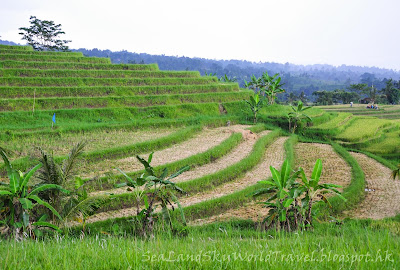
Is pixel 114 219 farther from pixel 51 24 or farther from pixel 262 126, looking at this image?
pixel 51 24

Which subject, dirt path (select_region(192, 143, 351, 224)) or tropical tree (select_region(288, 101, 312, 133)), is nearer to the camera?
dirt path (select_region(192, 143, 351, 224))

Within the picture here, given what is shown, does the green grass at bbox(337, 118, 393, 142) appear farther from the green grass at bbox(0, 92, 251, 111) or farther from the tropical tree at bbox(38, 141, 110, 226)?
the tropical tree at bbox(38, 141, 110, 226)

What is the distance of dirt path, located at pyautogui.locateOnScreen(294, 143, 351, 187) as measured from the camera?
32.4ft

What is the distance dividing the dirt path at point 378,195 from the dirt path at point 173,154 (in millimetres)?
5085

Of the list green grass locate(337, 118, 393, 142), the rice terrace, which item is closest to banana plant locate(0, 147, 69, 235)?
the rice terrace

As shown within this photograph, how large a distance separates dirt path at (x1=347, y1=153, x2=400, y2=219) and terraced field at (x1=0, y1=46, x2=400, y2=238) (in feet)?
0.14

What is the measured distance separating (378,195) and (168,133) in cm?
796

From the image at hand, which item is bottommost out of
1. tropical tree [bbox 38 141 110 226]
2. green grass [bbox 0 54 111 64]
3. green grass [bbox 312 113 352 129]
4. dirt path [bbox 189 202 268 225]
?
dirt path [bbox 189 202 268 225]

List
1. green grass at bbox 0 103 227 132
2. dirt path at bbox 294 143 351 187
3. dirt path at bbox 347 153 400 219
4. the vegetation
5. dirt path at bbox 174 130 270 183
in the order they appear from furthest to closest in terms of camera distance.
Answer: green grass at bbox 0 103 227 132 → dirt path at bbox 294 143 351 187 → dirt path at bbox 174 130 270 183 → dirt path at bbox 347 153 400 219 → the vegetation

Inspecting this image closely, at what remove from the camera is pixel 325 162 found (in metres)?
11.8

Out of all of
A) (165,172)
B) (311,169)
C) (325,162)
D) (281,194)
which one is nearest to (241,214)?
(281,194)

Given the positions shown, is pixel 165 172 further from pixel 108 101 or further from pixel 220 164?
pixel 108 101

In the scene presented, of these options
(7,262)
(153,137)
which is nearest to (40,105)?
(153,137)

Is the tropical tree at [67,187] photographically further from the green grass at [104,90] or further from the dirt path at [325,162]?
the green grass at [104,90]
